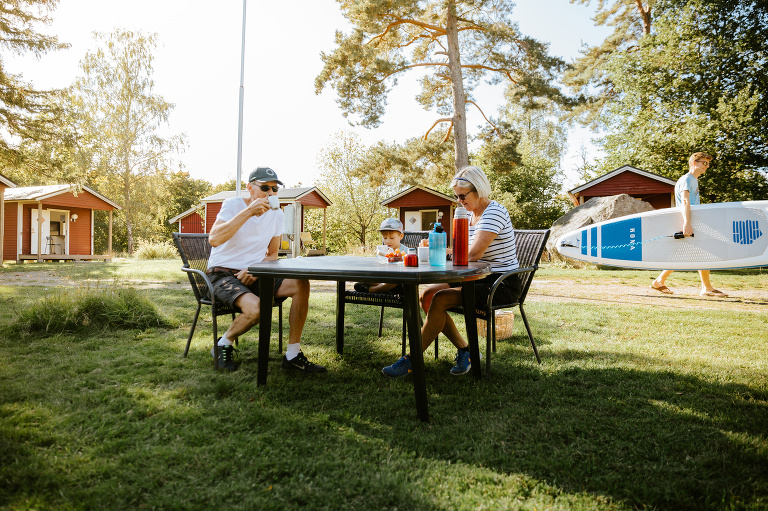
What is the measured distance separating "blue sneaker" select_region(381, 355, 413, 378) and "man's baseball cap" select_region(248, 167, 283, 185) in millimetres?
1491

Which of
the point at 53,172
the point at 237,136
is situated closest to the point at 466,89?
the point at 237,136

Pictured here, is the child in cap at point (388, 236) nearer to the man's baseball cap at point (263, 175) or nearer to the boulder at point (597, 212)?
the man's baseball cap at point (263, 175)

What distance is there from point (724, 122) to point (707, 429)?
1610 centimetres

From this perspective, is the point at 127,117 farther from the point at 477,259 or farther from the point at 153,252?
the point at 477,259

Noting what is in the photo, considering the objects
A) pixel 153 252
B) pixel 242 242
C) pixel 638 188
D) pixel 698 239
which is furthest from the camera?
pixel 153 252

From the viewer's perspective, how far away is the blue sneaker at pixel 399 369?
9.34ft

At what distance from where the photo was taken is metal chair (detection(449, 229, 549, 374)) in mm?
2873

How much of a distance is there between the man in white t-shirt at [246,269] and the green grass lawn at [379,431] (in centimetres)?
21

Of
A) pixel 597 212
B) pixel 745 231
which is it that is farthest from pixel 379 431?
pixel 597 212

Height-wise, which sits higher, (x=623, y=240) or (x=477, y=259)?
(x=623, y=240)

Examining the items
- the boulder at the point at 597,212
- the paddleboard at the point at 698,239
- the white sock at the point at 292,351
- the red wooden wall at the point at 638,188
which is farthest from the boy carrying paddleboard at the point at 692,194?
the red wooden wall at the point at 638,188

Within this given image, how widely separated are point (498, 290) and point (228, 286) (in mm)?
1825

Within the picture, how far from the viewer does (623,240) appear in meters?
8.18

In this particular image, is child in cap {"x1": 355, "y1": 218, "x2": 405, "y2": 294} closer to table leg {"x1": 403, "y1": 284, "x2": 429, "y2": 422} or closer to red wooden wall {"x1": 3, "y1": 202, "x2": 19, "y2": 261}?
table leg {"x1": 403, "y1": 284, "x2": 429, "y2": 422}
